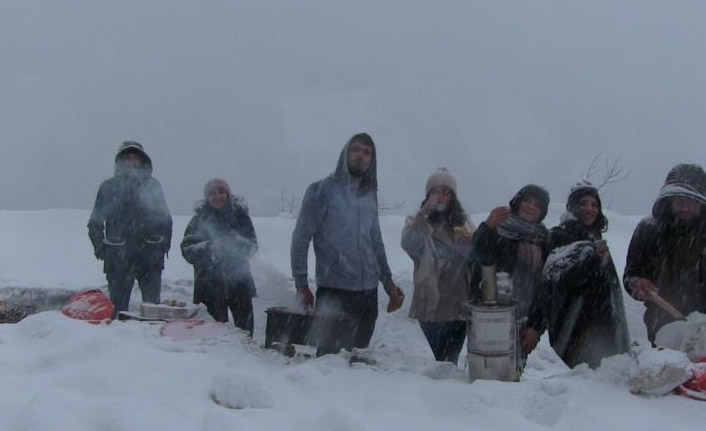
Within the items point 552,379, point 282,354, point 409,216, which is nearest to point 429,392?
point 552,379

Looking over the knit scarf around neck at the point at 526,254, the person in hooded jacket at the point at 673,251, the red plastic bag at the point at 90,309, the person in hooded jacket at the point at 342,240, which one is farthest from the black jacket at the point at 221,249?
the person in hooded jacket at the point at 673,251

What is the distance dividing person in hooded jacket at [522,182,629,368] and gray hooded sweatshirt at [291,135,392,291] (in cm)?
110

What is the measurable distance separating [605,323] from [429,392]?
115cm

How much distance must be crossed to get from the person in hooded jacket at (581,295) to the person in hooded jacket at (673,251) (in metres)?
0.24

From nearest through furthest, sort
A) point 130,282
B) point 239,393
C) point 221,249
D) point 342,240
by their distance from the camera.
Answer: point 239,393, point 342,240, point 221,249, point 130,282

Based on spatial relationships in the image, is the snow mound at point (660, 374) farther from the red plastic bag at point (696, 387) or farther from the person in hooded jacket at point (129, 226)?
the person in hooded jacket at point (129, 226)

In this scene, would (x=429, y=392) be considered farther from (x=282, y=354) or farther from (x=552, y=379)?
(x=282, y=354)

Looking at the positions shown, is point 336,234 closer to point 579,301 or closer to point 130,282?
point 579,301

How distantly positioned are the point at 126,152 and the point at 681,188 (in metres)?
4.07

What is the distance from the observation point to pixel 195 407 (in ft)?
9.46

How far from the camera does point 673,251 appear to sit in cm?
383

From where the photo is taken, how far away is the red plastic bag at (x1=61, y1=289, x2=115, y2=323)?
→ 174 inches

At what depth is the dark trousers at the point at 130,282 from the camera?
555cm

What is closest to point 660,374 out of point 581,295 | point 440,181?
point 581,295
